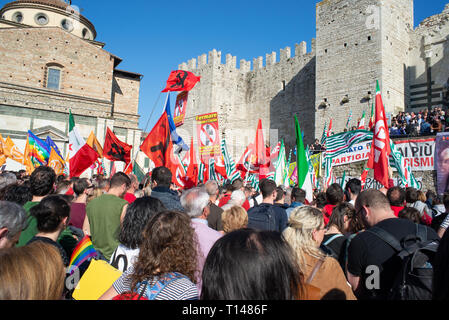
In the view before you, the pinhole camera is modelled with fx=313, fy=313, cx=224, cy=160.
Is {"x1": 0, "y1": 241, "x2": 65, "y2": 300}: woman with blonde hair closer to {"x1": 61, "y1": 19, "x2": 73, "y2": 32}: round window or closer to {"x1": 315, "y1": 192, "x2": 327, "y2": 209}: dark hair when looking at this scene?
{"x1": 315, "y1": 192, "x2": 327, "y2": 209}: dark hair

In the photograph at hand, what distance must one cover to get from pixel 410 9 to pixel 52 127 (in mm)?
26867

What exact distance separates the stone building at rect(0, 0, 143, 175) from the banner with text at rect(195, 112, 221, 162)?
17.7m

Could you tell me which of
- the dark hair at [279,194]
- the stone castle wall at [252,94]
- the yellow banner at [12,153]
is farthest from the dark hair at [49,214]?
the stone castle wall at [252,94]

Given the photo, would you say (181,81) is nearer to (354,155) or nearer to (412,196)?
(412,196)

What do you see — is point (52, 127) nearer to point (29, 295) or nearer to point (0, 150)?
point (0, 150)

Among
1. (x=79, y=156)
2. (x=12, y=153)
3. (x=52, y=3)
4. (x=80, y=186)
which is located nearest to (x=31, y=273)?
(x=80, y=186)

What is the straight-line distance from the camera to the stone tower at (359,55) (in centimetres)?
1909

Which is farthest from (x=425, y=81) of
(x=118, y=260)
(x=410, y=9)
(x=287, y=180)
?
(x=118, y=260)

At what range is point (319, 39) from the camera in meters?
22.3

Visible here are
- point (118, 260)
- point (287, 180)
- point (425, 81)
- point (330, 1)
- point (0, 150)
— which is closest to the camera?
→ point (118, 260)

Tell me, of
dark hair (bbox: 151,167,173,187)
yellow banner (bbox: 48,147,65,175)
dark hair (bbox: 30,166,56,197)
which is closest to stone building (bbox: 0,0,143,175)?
yellow banner (bbox: 48,147,65,175)

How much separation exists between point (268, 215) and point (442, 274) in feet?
9.58

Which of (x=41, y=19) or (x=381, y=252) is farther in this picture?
(x=41, y=19)

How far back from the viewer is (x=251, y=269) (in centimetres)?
137
